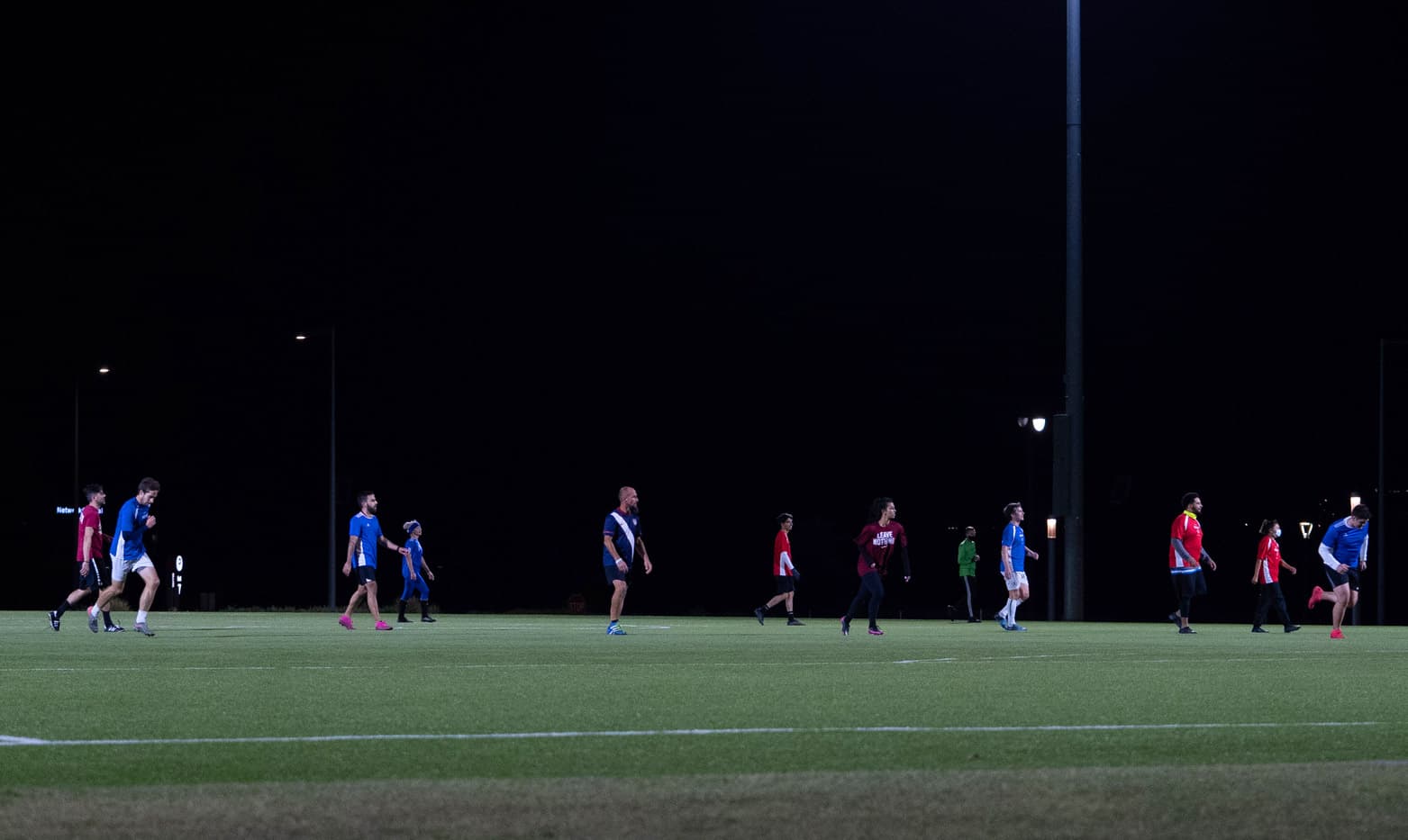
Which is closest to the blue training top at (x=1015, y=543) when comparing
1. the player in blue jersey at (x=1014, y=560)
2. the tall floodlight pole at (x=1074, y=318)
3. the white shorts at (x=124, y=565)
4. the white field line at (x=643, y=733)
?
the player in blue jersey at (x=1014, y=560)

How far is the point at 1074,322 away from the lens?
128 ft

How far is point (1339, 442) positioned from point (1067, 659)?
6026 centimetres

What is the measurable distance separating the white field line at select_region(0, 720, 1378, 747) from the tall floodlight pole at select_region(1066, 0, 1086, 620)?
28.0m

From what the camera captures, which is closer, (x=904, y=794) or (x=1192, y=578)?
(x=904, y=794)

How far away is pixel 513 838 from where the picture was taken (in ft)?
19.4

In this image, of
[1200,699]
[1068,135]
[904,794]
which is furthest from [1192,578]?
[904,794]

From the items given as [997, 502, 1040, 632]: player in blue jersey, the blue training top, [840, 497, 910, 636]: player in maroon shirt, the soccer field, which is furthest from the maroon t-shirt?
the soccer field

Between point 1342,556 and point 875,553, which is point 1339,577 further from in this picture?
point 875,553

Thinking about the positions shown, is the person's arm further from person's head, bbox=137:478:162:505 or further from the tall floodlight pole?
the tall floodlight pole

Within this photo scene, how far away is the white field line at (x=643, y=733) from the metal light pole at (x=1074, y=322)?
28.0 m

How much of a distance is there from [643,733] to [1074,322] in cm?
3012

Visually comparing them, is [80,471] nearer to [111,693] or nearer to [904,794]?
[111,693]

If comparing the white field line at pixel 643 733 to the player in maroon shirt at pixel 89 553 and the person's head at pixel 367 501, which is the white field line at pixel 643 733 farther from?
the person's head at pixel 367 501

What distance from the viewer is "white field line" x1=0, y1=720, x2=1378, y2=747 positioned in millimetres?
9203
